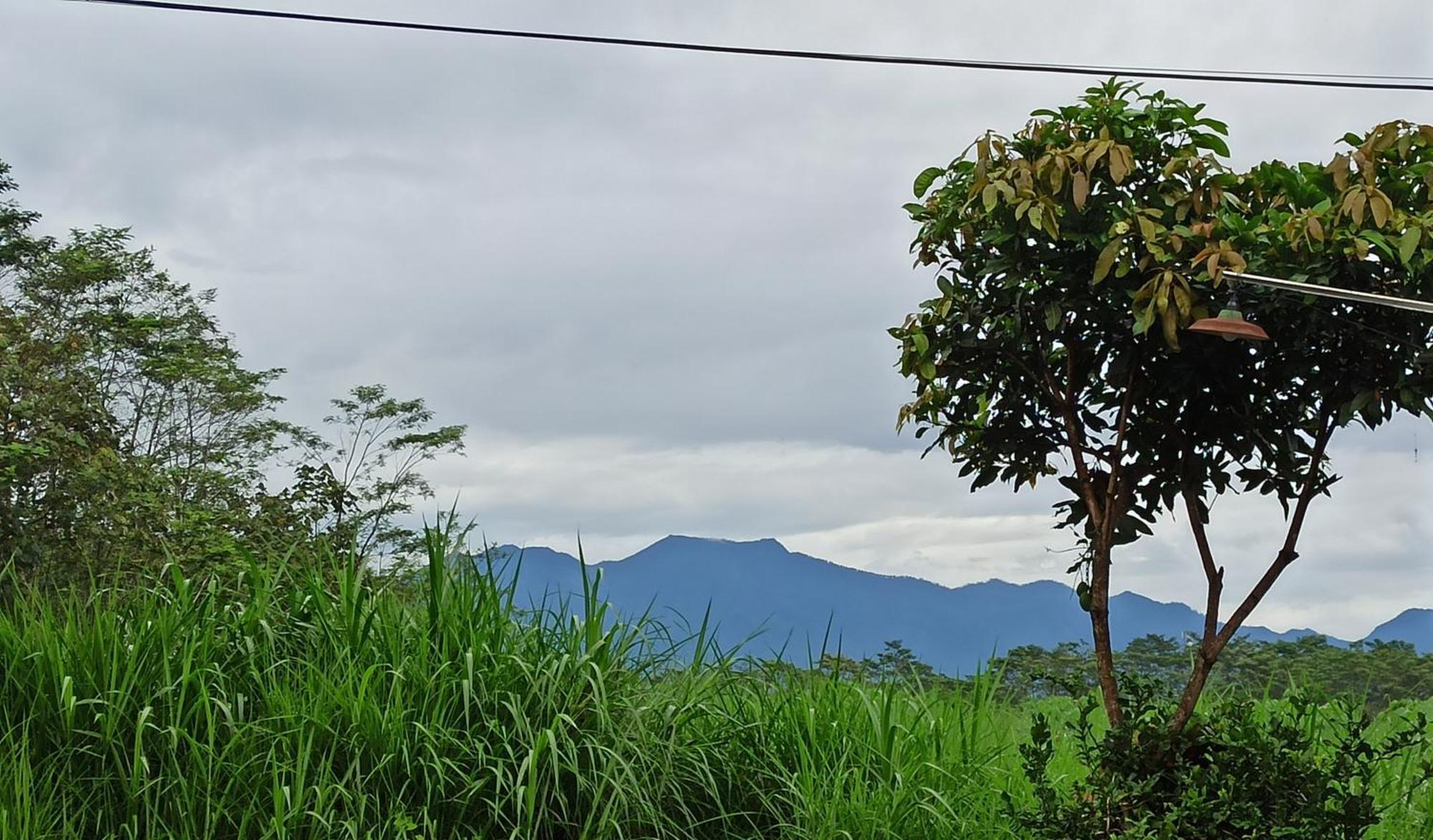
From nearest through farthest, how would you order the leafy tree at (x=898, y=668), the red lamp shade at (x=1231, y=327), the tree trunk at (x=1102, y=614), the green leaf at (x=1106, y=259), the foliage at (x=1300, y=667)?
the red lamp shade at (x=1231, y=327) → the green leaf at (x=1106, y=259) → the tree trunk at (x=1102, y=614) → the leafy tree at (x=898, y=668) → the foliage at (x=1300, y=667)

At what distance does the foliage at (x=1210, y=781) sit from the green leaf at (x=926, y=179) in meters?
1.66

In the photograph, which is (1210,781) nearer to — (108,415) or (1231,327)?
(1231,327)

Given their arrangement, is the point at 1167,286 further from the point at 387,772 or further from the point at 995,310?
the point at 387,772

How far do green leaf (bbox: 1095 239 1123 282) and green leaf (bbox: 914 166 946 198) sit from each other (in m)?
0.74

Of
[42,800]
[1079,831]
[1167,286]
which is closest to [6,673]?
[42,800]

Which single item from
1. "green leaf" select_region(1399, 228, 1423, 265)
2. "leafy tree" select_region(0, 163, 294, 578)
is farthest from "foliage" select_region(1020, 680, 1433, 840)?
"leafy tree" select_region(0, 163, 294, 578)

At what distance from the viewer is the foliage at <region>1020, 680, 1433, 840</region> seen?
117 inches

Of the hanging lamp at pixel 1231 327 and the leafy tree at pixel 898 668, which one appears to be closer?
the hanging lamp at pixel 1231 327

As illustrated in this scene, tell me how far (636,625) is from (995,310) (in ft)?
4.78

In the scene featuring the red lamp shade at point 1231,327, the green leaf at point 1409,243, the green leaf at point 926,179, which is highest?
the green leaf at point 926,179

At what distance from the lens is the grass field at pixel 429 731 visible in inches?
122

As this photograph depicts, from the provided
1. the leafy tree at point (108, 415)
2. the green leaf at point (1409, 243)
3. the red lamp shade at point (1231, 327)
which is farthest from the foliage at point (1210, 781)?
the leafy tree at point (108, 415)

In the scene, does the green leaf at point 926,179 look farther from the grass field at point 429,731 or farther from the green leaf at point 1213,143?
the grass field at point 429,731

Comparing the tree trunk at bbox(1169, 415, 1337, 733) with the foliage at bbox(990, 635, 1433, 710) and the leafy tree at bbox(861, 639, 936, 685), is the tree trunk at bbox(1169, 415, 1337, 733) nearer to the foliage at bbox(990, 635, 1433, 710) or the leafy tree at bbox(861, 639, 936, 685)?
the leafy tree at bbox(861, 639, 936, 685)
